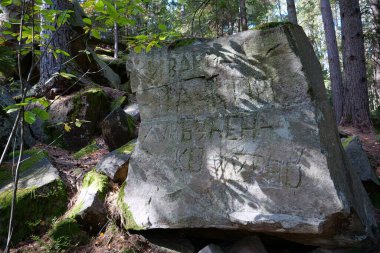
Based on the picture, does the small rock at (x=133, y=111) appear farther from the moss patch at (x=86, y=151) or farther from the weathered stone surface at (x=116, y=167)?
the weathered stone surface at (x=116, y=167)

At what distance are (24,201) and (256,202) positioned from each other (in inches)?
104

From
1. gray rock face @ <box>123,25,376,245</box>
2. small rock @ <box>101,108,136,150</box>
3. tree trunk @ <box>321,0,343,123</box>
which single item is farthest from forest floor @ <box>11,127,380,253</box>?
tree trunk @ <box>321,0,343,123</box>

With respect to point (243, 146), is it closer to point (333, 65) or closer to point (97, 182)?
point (97, 182)

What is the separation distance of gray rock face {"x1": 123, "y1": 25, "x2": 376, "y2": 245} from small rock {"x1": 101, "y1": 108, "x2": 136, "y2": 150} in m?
1.50

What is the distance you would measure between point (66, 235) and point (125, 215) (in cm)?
67

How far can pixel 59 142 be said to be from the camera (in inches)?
262

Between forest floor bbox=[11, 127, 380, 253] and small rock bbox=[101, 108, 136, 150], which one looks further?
small rock bbox=[101, 108, 136, 150]

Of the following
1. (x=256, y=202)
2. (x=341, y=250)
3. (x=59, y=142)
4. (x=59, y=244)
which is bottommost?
(x=341, y=250)

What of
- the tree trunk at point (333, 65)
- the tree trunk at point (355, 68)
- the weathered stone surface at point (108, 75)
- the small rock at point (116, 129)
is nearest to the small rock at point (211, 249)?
the small rock at point (116, 129)

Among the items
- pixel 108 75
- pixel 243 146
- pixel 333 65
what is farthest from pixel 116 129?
pixel 333 65

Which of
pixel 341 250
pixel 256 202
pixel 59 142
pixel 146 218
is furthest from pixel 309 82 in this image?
pixel 59 142

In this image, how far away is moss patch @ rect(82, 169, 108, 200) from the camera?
14.0 feet

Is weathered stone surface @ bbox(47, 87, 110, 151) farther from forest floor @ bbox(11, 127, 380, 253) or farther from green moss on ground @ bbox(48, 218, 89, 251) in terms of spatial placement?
green moss on ground @ bbox(48, 218, 89, 251)

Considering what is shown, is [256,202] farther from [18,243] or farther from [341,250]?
[18,243]
